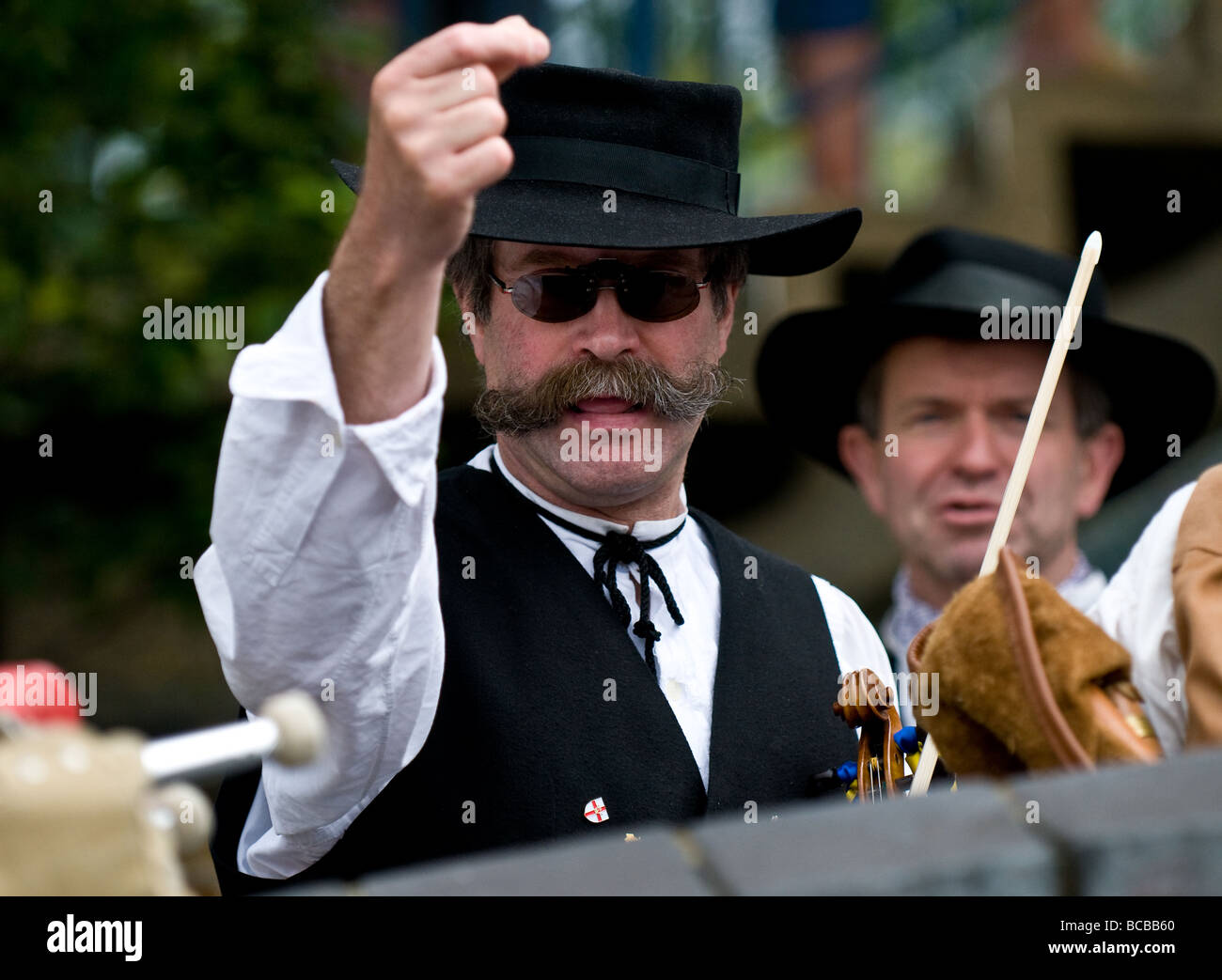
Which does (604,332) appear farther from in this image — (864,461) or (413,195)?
(864,461)

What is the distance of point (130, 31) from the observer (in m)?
4.66

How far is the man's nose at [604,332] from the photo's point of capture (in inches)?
102

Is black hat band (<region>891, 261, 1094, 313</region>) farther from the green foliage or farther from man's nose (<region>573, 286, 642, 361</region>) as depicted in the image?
the green foliage

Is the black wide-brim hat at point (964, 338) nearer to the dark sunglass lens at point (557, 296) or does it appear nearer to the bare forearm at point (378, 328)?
the dark sunglass lens at point (557, 296)

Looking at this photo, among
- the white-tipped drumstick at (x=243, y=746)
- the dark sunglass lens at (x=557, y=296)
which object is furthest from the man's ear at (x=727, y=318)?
the white-tipped drumstick at (x=243, y=746)

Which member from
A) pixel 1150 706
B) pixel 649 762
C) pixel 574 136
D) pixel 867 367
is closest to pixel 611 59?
pixel 867 367

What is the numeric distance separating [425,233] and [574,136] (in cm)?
101

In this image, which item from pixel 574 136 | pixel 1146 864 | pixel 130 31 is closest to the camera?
pixel 1146 864

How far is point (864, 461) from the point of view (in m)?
4.03

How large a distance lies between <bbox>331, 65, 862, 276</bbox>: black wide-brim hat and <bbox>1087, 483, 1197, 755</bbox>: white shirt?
884mm

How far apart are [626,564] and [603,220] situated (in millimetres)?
533

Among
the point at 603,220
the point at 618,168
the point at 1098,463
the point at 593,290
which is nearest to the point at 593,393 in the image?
the point at 593,290

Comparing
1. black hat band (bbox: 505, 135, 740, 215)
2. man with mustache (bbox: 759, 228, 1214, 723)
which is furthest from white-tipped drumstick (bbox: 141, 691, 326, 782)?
man with mustache (bbox: 759, 228, 1214, 723)
